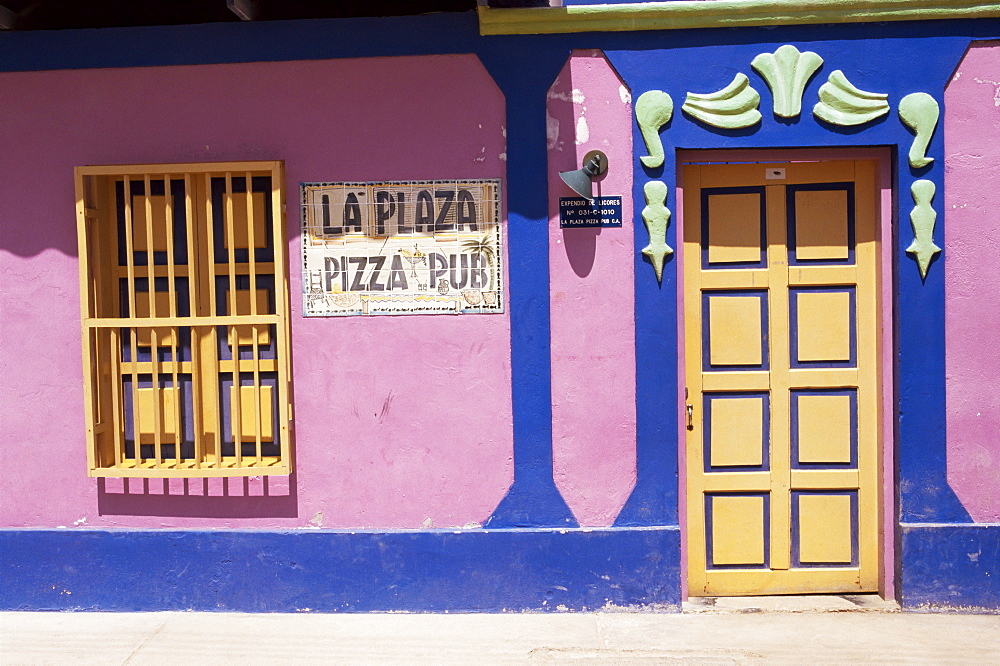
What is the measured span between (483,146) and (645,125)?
833 mm

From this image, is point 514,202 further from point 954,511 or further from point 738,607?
point 954,511

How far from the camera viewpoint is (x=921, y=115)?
13.2 feet

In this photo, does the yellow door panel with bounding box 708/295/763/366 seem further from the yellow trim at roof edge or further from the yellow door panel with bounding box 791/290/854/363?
the yellow trim at roof edge

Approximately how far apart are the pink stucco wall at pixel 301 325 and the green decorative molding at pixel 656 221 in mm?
776

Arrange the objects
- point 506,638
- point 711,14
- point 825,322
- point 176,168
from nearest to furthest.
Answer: point 506,638 → point 711,14 → point 176,168 → point 825,322

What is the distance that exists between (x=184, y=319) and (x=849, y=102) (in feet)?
11.7

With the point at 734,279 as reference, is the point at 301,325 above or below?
below

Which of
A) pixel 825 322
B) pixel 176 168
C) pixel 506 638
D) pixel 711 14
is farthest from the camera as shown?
pixel 825 322

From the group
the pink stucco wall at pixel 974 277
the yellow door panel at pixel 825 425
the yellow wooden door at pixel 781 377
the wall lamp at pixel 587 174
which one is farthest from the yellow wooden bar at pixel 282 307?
the pink stucco wall at pixel 974 277

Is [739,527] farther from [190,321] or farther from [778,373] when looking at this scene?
[190,321]

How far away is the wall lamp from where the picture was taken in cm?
402

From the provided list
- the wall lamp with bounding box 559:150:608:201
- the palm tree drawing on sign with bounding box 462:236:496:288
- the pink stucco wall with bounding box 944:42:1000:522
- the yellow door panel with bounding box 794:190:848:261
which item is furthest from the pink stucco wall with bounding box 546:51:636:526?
the pink stucco wall with bounding box 944:42:1000:522

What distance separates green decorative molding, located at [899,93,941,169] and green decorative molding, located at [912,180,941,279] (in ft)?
0.41

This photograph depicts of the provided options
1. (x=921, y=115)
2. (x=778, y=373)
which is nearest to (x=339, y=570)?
(x=778, y=373)
